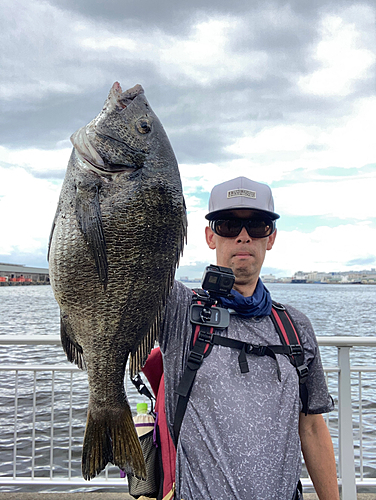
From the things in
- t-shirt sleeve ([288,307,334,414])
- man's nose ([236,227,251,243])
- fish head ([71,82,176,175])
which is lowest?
t-shirt sleeve ([288,307,334,414])

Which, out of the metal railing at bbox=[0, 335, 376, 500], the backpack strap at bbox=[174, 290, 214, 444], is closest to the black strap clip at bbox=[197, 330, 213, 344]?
the backpack strap at bbox=[174, 290, 214, 444]

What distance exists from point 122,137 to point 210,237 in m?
0.77

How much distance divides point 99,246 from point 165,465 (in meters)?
1.00

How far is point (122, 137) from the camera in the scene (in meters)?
1.47

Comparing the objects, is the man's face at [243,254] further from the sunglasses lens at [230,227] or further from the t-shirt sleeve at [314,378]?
the t-shirt sleeve at [314,378]

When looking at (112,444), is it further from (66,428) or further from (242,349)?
(66,428)

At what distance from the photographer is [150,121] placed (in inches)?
61.2

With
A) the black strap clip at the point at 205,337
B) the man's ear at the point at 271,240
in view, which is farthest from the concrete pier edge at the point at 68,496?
the man's ear at the point at 271,240

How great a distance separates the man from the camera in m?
1.50

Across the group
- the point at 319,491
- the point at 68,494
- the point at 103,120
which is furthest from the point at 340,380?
the point at 103,120

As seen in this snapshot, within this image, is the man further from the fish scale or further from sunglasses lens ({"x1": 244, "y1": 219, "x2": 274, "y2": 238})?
the fish scale

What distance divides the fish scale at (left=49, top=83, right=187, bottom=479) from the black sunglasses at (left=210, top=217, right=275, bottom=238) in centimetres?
47

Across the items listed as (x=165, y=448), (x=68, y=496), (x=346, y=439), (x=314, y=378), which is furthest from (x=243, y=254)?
(x=68, y=496)

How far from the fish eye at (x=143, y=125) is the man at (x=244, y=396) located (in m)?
0.53
